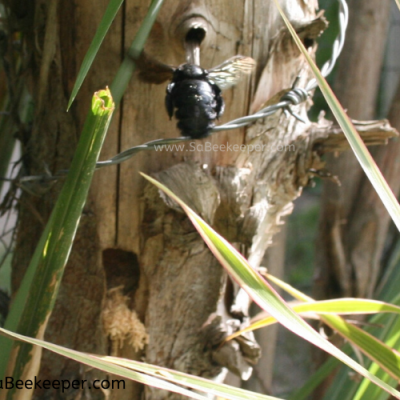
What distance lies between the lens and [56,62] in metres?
0.64

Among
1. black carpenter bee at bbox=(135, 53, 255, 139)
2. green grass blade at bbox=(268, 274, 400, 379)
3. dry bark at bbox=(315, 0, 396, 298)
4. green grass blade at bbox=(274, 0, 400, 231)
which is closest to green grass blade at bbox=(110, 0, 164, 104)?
black carpenter bee at bbox=(135, 53, 255, 139)

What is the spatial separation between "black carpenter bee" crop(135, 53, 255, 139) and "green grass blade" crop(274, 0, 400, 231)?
4.7 inches

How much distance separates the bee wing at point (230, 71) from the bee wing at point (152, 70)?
56 millimetres

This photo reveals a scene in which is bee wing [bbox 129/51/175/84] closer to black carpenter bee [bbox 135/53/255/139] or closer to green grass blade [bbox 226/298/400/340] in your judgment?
black carpenter bee [bbox 135/53/255/139]

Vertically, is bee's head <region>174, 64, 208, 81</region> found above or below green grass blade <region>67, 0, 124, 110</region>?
above

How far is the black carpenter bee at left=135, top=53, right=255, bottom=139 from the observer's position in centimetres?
52

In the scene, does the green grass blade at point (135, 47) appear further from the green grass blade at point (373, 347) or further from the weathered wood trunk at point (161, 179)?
the green grass blade at point (373, 347)

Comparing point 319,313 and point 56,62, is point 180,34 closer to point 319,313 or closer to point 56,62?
point 56,62

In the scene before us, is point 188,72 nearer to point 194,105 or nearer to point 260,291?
point 194,105

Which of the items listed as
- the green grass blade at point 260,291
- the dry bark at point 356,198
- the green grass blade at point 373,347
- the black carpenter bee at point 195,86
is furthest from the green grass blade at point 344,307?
the dry bark at point 356,198

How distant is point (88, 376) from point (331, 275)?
908mm

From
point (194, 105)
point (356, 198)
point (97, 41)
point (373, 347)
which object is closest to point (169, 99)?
point (194, 105)

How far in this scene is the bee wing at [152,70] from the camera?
55cm

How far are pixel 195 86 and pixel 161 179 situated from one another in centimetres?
13
